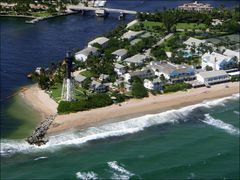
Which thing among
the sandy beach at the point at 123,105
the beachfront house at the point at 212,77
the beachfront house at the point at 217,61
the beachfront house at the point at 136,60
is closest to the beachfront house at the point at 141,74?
the beachfront house at the point at 136,60

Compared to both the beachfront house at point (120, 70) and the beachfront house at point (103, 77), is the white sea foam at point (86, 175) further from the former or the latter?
the beachfront house at point (120, 70)

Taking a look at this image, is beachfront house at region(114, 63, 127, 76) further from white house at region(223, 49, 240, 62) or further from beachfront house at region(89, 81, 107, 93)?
white house at region(223, 49, 240, 62)

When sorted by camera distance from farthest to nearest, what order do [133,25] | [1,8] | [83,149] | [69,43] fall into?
[1,8] → [133,25] → [69,43] → [83,149]

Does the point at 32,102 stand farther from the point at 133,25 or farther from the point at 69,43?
the point at 133,25

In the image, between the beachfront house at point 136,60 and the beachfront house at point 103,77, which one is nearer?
the beachfront house at point 103,77

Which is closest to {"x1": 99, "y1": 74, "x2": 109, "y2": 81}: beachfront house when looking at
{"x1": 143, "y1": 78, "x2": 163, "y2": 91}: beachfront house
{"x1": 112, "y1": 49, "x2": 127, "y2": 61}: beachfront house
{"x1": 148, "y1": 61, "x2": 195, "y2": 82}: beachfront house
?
{"x1": 143, "y1": 78, "x2": 163, "y2": 91}: beachfront house

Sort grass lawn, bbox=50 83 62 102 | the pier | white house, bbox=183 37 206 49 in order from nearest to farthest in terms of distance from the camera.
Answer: the pier < grass lawn, bbox=50 83 62 102 < white house, bbox=183 37 206 49

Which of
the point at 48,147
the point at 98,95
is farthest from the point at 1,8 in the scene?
the point at 48,147
